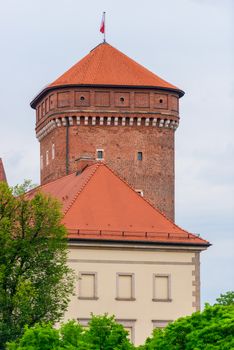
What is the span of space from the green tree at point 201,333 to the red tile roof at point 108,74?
48.3 meters

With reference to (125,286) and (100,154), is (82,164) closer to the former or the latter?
(125,286)

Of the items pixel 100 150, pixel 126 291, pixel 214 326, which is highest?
pixel 100 150

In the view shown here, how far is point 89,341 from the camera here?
251 feet

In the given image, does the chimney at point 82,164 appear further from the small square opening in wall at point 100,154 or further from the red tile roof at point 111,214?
the small square opening in wall at point 100,154

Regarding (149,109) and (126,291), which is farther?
(149,109)

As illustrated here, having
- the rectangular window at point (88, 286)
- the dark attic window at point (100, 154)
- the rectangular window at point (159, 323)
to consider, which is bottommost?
the rectangular window at point (159, 323)

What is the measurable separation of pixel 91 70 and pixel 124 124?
4037 mm

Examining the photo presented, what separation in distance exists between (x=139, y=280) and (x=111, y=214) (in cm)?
371

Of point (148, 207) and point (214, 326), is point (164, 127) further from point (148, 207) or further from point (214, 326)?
point (214, 326)

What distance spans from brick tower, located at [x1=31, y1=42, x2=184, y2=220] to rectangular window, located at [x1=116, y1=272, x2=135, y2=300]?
24.5m

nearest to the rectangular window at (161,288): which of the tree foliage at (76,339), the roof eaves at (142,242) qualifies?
the roof eaves at (142,242)

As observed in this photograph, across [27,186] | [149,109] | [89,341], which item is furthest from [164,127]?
[89,341]

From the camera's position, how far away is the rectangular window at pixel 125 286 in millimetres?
98125

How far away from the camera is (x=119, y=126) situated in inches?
4897
